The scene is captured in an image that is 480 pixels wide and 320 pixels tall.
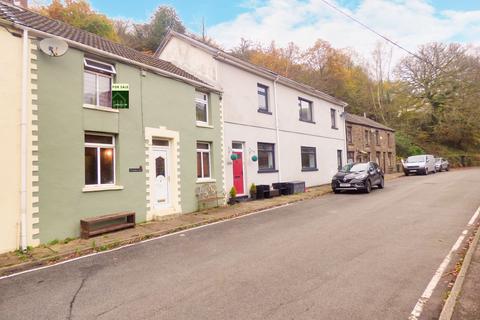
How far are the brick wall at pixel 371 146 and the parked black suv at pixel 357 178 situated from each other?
9.15 metres

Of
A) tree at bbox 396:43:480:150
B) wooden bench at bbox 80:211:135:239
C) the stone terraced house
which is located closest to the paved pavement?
wooden bench at bbox 80:211:135:239

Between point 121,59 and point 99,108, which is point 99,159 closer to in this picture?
point 99,108

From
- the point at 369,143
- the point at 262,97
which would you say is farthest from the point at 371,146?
the point at 262,97

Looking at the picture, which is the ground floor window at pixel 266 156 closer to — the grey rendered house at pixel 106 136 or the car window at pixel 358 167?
the grey rendered house at pixel 106 136

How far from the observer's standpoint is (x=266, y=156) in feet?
55.1

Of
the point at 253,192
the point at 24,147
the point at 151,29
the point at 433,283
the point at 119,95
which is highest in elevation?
the point at 151,29

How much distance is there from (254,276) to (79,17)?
28.8 m

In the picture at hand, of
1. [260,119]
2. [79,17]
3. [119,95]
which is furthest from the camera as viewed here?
[79,17]

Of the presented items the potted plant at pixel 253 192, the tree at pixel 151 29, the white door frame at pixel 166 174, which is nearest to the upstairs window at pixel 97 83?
the white door frame at pixel 166 174

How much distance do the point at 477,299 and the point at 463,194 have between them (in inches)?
499

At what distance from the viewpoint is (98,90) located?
9.64 meters

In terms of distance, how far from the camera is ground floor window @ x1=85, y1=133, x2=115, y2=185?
9148mm

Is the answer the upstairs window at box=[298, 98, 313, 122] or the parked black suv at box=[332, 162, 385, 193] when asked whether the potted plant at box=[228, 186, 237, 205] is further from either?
the upstairs window at box=[298, 98, 313, 122]

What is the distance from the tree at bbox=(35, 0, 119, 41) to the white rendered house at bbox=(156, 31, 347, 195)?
454 inches
